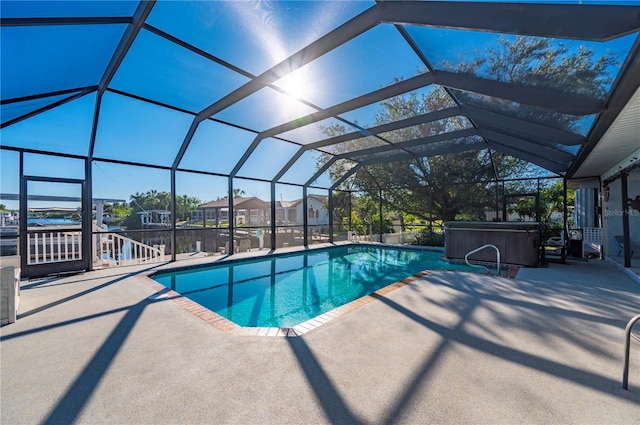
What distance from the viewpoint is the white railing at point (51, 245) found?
5.70 m

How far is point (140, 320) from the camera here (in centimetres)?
338

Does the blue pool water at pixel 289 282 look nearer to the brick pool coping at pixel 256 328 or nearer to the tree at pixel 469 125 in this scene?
the brick pool coping at pixel 256 328

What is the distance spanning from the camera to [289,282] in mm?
6910

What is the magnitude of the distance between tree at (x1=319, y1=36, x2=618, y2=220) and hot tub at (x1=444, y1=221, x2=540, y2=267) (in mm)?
2951

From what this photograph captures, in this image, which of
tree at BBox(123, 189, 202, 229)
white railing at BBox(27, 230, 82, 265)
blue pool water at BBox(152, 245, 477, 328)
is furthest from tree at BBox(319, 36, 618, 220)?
tree at BBox(123, 189, 202, 229)

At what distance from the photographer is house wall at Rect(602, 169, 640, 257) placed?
24.4 ft

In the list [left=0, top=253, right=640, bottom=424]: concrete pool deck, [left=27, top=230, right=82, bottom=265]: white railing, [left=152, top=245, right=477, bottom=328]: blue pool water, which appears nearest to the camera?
[left=0, top=253, right=640, bottom=424]: concrete pool deck

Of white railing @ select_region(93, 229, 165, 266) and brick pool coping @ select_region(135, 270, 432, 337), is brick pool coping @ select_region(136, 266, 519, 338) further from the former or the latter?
white railing @ select_region(93, 229, 165, 266)

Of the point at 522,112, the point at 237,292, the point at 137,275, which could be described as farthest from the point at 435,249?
the point at 137,275

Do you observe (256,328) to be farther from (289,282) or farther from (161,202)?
(161,202)

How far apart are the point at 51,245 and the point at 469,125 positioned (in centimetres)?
1081

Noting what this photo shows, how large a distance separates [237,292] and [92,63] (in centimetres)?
482

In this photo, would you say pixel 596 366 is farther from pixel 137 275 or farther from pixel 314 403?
pixel 137 275

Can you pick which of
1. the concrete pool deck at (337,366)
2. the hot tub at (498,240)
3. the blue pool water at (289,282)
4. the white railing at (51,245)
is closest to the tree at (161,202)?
the white railing at (51,245)
